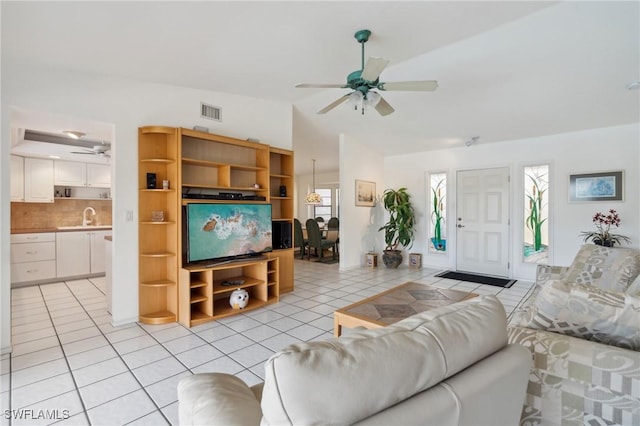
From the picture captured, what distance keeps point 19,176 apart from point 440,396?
6.60 meters

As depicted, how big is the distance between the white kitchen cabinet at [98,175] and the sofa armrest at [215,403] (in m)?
5.84

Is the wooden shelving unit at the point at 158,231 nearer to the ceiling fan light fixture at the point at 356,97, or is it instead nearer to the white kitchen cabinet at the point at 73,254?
the ceiling fan light fixture at the point at 356,97

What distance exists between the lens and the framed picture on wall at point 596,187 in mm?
4266

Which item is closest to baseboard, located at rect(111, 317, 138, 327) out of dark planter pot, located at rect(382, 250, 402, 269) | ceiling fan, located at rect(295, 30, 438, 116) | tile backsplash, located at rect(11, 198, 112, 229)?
ceiling fan, located at rect(295, 30, 438, 116)

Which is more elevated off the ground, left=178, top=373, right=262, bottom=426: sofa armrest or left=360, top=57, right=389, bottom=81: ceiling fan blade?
left=360, top=57, right=389, bottom=81: ceiling fan blade

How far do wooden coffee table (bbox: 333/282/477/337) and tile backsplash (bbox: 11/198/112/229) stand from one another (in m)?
5.56

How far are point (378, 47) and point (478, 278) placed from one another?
4197 mm

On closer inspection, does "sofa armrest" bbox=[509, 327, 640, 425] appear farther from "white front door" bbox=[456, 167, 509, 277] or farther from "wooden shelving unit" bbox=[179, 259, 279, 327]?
"white front door" bbox=[456, 167, 509, 277]

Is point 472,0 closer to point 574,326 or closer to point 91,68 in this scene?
point 574,326

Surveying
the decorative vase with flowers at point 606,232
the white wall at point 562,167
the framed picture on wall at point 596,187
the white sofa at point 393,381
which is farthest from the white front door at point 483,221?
the white sofa at point 393,381

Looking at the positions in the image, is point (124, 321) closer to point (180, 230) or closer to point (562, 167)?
point (180, 230)

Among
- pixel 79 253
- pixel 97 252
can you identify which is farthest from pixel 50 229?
pixel 97 252

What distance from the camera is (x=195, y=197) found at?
11.0 ft

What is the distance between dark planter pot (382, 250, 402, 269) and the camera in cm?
611
